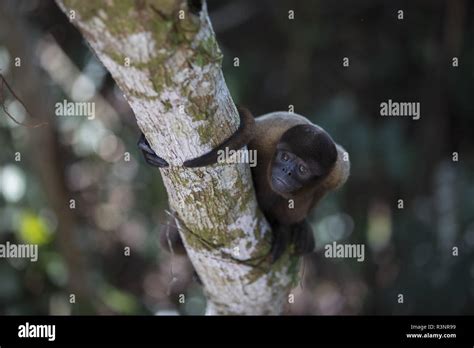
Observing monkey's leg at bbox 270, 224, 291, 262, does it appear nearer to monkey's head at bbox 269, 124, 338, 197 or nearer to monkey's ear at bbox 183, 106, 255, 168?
monkey's head at bbox 269, 124, 338, 197

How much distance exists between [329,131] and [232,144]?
350 cm

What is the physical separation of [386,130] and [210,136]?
397cm

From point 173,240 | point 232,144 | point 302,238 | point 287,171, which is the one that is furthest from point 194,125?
point 302,238

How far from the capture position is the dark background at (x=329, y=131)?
222 inches

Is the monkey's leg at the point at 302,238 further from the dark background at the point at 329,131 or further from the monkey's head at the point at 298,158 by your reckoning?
the dark background at the point at 329,131

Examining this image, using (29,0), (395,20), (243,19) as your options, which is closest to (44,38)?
(29,0)

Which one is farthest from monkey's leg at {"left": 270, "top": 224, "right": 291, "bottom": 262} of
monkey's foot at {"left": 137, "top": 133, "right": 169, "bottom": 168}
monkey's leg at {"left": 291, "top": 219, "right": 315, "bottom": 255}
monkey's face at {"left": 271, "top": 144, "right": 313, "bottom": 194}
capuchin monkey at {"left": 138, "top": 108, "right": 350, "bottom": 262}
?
monkey's foot at {"left": 137, "top": 133, "right": 169, "bottom": 168}

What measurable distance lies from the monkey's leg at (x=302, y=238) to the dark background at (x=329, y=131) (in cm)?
200

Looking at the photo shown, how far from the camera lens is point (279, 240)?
3.37m

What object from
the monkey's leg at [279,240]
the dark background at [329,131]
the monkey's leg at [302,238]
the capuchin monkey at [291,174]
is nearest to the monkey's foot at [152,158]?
the capuchin monkey at [291,174]

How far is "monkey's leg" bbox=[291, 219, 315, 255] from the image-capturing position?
11.9 ft

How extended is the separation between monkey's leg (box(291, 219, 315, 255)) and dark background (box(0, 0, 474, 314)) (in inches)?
78.8

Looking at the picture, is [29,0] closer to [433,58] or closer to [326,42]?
[326,42]
